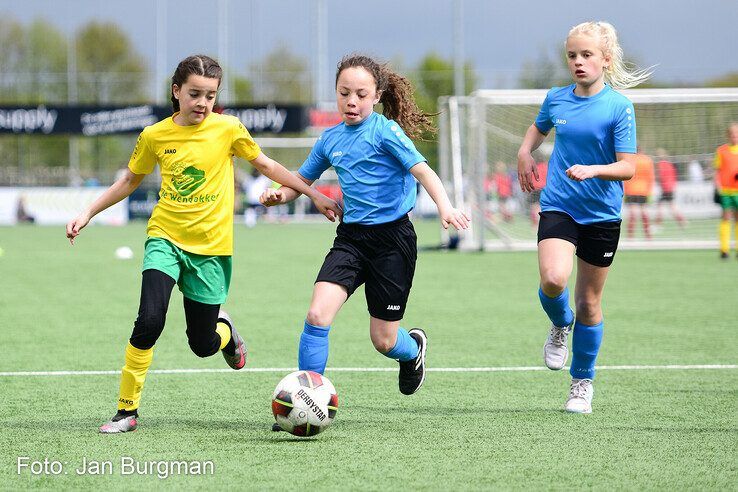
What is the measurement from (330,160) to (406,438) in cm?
147

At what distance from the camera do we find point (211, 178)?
5477 millimetres

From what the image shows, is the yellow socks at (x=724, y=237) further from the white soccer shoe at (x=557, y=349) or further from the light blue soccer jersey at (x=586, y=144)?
the light blue soccer jersey at (x=586, y=144)

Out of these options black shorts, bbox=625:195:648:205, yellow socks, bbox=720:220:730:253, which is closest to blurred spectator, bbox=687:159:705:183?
black shorts, bbox=625:195:648:205

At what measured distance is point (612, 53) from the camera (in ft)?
18.9

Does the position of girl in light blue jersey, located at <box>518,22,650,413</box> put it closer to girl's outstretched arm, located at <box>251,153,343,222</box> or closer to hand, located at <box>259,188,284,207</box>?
girl's outstretched arm, located at <box>251,153,343,222</box>

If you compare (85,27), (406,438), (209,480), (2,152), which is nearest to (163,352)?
(406,438)

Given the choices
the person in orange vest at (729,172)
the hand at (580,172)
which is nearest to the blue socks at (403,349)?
the hand at (580,172)

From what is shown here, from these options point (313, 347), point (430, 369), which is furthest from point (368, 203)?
point (430, 369)

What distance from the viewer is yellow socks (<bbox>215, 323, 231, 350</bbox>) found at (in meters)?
6.02

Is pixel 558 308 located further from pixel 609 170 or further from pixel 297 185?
pixel 297 185

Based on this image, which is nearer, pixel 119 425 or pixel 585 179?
pixel 119 425

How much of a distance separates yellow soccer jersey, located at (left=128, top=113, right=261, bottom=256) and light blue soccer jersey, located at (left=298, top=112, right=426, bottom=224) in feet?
1.93

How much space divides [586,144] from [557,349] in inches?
48.4

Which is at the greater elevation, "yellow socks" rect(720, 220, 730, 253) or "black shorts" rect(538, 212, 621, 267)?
"black shorts" rect(538, 212, 621, 267)
